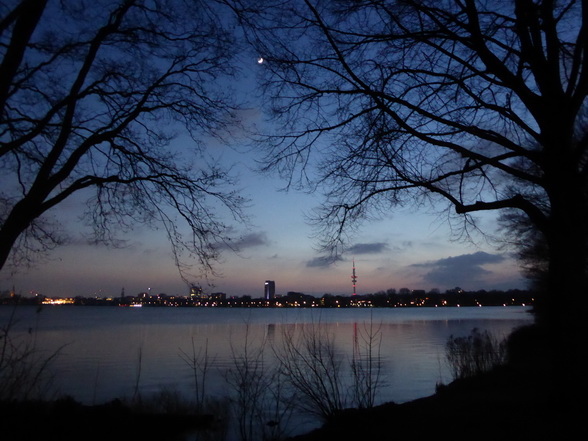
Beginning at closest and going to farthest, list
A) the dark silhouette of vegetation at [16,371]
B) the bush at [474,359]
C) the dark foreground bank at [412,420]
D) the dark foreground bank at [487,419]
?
the dark foreground bank at [487,419], the dark foreground bank at [412,420], the dark silhouette of vegetation at [16,371], the bush at [474,359]

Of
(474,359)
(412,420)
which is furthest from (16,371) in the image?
(474,359)

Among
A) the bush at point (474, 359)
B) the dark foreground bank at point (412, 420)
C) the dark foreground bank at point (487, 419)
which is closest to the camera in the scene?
the dark foreground bank at point (487, 419)

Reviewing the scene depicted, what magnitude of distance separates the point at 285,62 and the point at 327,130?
1.24 m

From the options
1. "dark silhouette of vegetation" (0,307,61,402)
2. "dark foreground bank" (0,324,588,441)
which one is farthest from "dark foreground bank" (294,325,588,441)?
"dark silhouette of vegetation" (0,307,61,402)

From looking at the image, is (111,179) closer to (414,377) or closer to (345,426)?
(345,426)

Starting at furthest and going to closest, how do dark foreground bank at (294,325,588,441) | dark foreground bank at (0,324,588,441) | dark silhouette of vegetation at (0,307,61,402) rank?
dark silhouette of vegetation at (0,307,61,402)
dark foreground bank at (0,324,588,441)
dark foreground bank at (294,325,588,441)

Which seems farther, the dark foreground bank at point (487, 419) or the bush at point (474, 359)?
the bush at point (474, 359)

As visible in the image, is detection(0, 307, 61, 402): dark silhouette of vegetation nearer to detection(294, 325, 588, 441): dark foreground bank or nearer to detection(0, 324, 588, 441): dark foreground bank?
detection(0, 324, 588, 441): dark foreground bank

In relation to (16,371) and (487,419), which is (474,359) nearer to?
(487,419)

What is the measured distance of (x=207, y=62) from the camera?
28.7 feet

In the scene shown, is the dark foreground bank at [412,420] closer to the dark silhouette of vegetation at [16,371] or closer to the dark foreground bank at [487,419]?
the dark foreground bank at [487,419]

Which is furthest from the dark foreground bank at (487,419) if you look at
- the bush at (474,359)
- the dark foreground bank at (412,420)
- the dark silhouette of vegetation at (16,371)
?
the bush at (474,359)

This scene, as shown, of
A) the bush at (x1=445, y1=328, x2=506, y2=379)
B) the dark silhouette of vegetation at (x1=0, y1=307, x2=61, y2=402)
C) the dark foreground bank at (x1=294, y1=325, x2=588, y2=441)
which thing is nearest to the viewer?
the dark foreground bank at (x1=294, y1=325, x2=588, y2=441)

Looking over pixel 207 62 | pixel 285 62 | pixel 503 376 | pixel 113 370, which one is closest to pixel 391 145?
pixel 285 62
